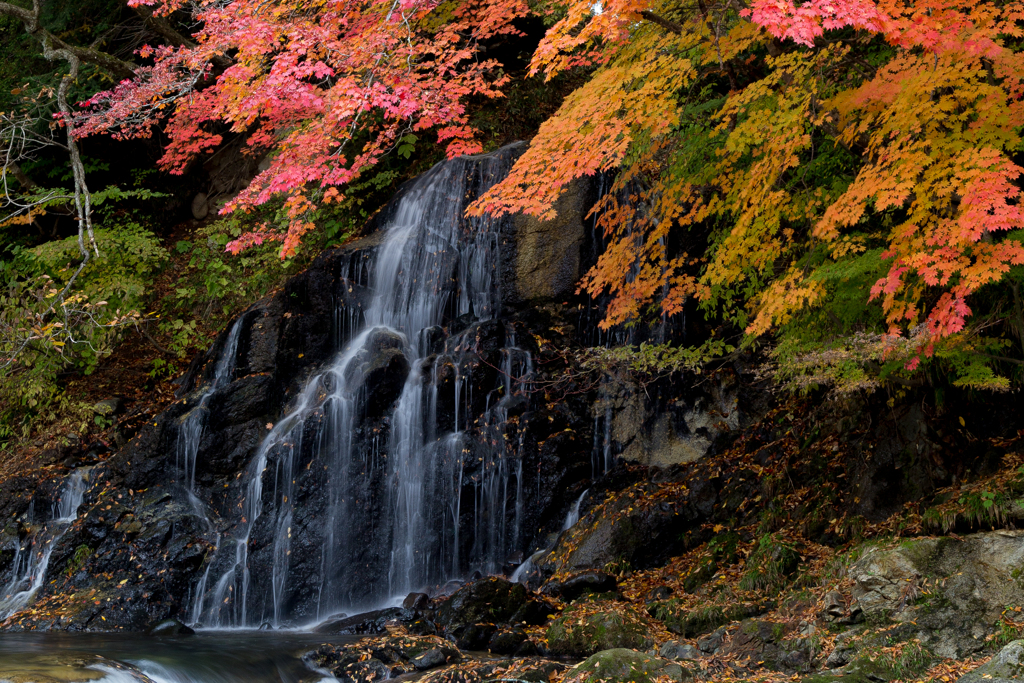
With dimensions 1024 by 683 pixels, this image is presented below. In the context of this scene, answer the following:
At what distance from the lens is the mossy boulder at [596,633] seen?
6734 mm

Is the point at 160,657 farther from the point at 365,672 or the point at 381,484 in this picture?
the point at 381,484

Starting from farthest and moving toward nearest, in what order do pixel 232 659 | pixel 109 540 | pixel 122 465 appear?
pixel 122 465 < pixel 109 540 < pixel 232 659

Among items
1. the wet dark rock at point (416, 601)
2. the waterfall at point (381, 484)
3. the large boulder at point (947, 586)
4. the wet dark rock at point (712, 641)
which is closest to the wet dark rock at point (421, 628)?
the wet dark rock at point (416, 601)

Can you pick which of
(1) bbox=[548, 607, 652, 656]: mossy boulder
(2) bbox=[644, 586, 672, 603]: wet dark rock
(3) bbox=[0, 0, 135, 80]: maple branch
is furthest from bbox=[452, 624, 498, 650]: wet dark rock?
(3) bbox=[0, 0, 135, 80]: maple branch

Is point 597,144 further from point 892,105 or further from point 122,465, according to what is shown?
point 122,465

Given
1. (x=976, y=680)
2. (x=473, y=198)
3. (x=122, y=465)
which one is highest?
(x=473, y=198)

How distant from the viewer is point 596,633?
6863 mm

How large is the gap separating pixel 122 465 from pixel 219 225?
618cm

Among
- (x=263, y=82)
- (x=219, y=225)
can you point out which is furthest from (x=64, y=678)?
(x=219, y=225)

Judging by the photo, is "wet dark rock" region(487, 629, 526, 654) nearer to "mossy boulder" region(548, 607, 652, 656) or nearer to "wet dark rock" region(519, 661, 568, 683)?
"mossy boulder" region(548, 607, 652, 656)

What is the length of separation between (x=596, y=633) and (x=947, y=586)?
289 centimetres

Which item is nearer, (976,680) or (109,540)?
(976,680)

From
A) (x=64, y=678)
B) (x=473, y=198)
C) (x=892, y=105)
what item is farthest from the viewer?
(x=473, y=198)

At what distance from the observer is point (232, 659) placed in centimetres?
711
